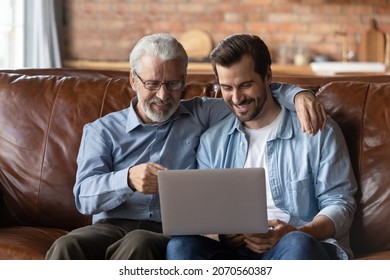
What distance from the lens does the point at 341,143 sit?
264 centimetres

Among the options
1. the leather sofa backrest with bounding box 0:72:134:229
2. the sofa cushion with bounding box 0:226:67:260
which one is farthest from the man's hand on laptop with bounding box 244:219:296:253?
the leather sofa backrest with bounding box 0:72:134:229

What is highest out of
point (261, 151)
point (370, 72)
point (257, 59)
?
point (257, 59)

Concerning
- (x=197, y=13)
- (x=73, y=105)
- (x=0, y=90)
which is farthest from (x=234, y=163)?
(x=197, y=13)

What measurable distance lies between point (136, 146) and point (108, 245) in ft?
1.30

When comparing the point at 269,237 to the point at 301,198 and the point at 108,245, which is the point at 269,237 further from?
the point at 108,245

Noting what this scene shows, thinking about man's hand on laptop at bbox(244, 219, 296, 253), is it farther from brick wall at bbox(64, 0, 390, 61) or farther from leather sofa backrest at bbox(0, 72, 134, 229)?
brick wall at bbox(64, 0, 390, 61)

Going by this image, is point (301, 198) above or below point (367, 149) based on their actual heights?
below

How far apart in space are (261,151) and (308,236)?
46cm

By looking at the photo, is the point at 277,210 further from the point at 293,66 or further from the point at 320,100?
the point at 293,66

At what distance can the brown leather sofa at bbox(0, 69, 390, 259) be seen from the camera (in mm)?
2746

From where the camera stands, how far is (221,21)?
6.37 meters

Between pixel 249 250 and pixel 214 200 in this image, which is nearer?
pixel 214 200

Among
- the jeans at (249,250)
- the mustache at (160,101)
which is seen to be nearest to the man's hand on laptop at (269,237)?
the jeans at (249,250)

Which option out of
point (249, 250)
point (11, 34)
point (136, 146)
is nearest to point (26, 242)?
point (136, 146)
